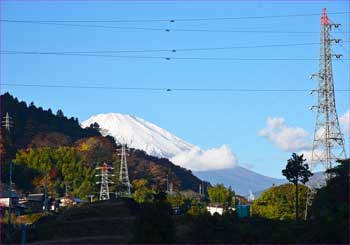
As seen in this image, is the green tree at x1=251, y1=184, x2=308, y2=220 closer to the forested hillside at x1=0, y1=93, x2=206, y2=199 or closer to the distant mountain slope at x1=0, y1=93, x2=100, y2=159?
the forested hillside at x1=0, y1=93, x2=206, y2=199

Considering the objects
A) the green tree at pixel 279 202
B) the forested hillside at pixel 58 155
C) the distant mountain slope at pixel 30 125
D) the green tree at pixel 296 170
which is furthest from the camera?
the distant mountain slope at pixel 30 125

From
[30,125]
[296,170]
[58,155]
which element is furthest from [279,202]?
[30,125]

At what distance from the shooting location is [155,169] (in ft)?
385

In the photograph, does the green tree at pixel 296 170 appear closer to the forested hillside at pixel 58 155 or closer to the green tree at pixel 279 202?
the green tree at pixel 279 202

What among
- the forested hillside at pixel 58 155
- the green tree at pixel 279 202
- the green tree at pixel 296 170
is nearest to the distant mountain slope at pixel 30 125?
the forested hillside at pixel 58 155

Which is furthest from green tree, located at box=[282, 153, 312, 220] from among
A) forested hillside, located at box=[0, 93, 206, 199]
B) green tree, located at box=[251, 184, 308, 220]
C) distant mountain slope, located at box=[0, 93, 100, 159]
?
distant mountain slope, located at box=[0, 93, 100, 159]

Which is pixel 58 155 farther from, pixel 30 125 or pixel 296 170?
pixel 296 170

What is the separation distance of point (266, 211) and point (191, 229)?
3717 centimetres

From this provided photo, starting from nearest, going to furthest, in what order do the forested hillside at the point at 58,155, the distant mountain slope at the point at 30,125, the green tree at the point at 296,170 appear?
1. the green tree at the point at 296,170
2. the forested hillside at the point at 58,155
3. the distant mountain slope at the point at 30,125

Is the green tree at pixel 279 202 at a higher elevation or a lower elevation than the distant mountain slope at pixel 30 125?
lower

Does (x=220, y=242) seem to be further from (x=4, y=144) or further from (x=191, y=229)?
(x=4, y=144)

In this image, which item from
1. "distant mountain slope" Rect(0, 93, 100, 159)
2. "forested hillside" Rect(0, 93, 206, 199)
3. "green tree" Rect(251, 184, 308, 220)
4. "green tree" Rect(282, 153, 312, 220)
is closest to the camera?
"green tree" Rect(282, 153, 312, 220)

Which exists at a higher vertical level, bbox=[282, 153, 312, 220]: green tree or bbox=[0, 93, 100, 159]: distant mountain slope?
bbox=[0, 93, 100, 159]: distant mountain slope

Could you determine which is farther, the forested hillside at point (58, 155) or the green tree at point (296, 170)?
the forested hillside at point (58, 155)
